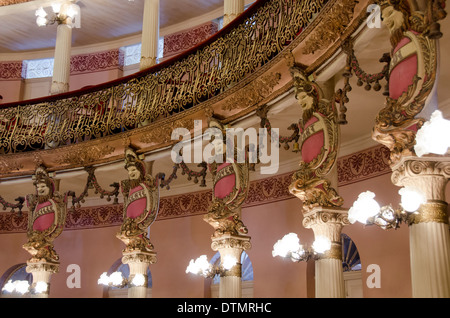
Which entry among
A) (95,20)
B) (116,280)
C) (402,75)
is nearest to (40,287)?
(116,280)

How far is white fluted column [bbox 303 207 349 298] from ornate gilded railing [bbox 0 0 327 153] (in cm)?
250

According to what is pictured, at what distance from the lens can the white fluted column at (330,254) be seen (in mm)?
6574

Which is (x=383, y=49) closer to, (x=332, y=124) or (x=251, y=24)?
(x=332, y=124)

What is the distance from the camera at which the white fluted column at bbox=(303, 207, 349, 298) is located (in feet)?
21.6

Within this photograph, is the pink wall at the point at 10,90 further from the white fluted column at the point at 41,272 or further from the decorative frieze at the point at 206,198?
the white fluted column at the point at 41,272

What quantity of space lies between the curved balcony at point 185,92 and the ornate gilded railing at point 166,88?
2 centimetres

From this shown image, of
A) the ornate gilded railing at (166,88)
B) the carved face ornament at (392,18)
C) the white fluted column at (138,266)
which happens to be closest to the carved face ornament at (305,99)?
the ornate gilded railing at (166,88)

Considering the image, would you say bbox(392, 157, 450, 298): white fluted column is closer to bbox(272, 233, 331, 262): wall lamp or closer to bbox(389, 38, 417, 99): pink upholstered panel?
bbox(389, 38, 417, 99): pink upholstered panel

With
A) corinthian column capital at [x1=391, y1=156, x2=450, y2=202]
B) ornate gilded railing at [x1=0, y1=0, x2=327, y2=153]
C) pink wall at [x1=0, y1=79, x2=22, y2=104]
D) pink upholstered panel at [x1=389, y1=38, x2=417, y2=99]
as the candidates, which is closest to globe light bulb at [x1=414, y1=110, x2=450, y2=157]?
A: corinthian column capital at [x1=391, y1=156, x2=450, y2=202]

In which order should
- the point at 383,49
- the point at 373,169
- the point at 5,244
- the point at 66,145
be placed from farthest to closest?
the point at 5,244 < the point at 66,145 < the point at 373,169 < the point at 383,49

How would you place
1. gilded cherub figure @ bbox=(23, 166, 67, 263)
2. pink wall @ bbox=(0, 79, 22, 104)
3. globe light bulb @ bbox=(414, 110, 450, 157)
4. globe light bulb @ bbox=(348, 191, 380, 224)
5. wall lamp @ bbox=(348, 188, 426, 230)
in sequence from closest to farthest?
1. globe light bulb @ bbox=(414, 110, 450, 157)
2. wall lamp @ bbox=(348, 188, 426, 230)
3. globe light bulb @ bbox=(348, 191, 380, 224)
4. gilded cherub figure @ bbox=(23, 166, 67, 263)
5. pink wall @ bbox=(0, 79, 22, 104)

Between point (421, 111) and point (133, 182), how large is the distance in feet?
23.5

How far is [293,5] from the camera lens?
7.80 metres
